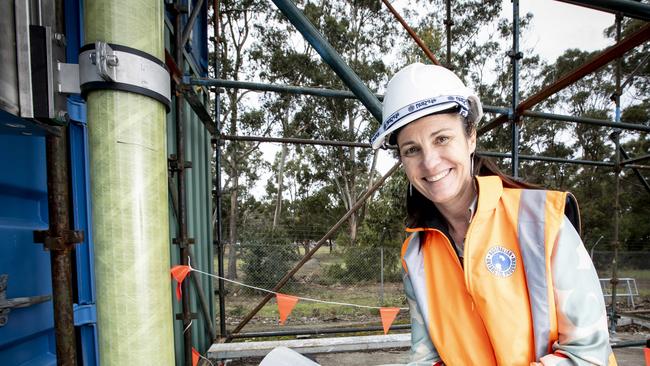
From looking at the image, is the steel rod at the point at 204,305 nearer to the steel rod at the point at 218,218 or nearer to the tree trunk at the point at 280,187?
the steel rod at the point at 218,218

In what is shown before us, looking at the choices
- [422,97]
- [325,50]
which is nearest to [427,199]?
[422,97]

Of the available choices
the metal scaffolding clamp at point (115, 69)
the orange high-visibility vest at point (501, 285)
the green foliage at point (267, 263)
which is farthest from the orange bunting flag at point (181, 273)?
the green foliage at point (267, 263)

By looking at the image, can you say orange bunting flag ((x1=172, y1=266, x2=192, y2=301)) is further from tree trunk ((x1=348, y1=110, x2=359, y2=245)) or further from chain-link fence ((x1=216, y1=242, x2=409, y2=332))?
tree trunk ((x1=348, y1=110, x2=359, y2=245))

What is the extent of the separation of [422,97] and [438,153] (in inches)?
9.6

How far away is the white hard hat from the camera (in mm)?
1221

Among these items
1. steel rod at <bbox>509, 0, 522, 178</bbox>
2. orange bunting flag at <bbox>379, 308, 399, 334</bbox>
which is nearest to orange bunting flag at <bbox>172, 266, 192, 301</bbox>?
orange bunting flag at <bbox>379, 308, 399, 334</bbox>

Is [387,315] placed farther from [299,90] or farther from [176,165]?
[176,165]

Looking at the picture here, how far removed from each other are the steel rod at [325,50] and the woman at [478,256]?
0.16 meters

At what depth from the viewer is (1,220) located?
4.18ft

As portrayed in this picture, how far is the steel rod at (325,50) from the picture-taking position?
1371mm

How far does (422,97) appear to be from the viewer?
1233mm

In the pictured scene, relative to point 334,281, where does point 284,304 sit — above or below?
above

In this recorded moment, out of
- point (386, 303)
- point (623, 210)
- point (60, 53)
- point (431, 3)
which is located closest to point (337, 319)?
point (386, 303)

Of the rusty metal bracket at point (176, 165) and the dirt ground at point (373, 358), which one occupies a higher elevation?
the rusty metal bracket at point (176, 165)
